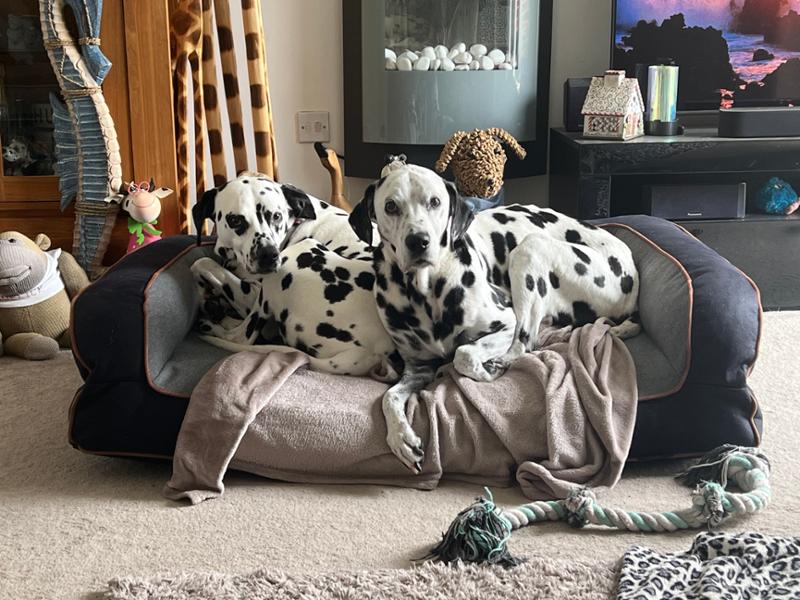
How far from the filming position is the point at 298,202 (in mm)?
3100

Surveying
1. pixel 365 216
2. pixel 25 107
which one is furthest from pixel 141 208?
pixel 365 216

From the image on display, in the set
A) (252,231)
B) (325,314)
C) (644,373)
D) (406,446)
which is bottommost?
(406,446)

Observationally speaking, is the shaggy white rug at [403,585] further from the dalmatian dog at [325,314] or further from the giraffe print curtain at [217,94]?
the giraffe print curtain at [217,94]

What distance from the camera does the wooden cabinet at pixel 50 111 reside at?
4047 millimetres

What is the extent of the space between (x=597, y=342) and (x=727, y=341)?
0.34 meters

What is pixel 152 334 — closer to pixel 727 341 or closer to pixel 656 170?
pixel 727 341

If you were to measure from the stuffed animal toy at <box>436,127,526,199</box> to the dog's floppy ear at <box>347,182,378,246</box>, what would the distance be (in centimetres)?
143

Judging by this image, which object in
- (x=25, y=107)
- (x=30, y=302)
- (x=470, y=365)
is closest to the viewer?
(x=470, y=365)

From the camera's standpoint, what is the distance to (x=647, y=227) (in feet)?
11.0

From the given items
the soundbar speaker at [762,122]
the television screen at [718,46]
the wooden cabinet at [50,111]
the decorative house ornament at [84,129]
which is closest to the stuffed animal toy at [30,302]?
the decorative house ornament at [84,129]

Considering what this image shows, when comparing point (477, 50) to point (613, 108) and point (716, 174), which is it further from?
point (716, 174)

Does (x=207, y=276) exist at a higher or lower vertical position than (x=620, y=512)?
higher

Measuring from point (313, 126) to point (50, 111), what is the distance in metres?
1.21

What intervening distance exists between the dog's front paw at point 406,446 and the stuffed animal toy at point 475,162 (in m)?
1.75
